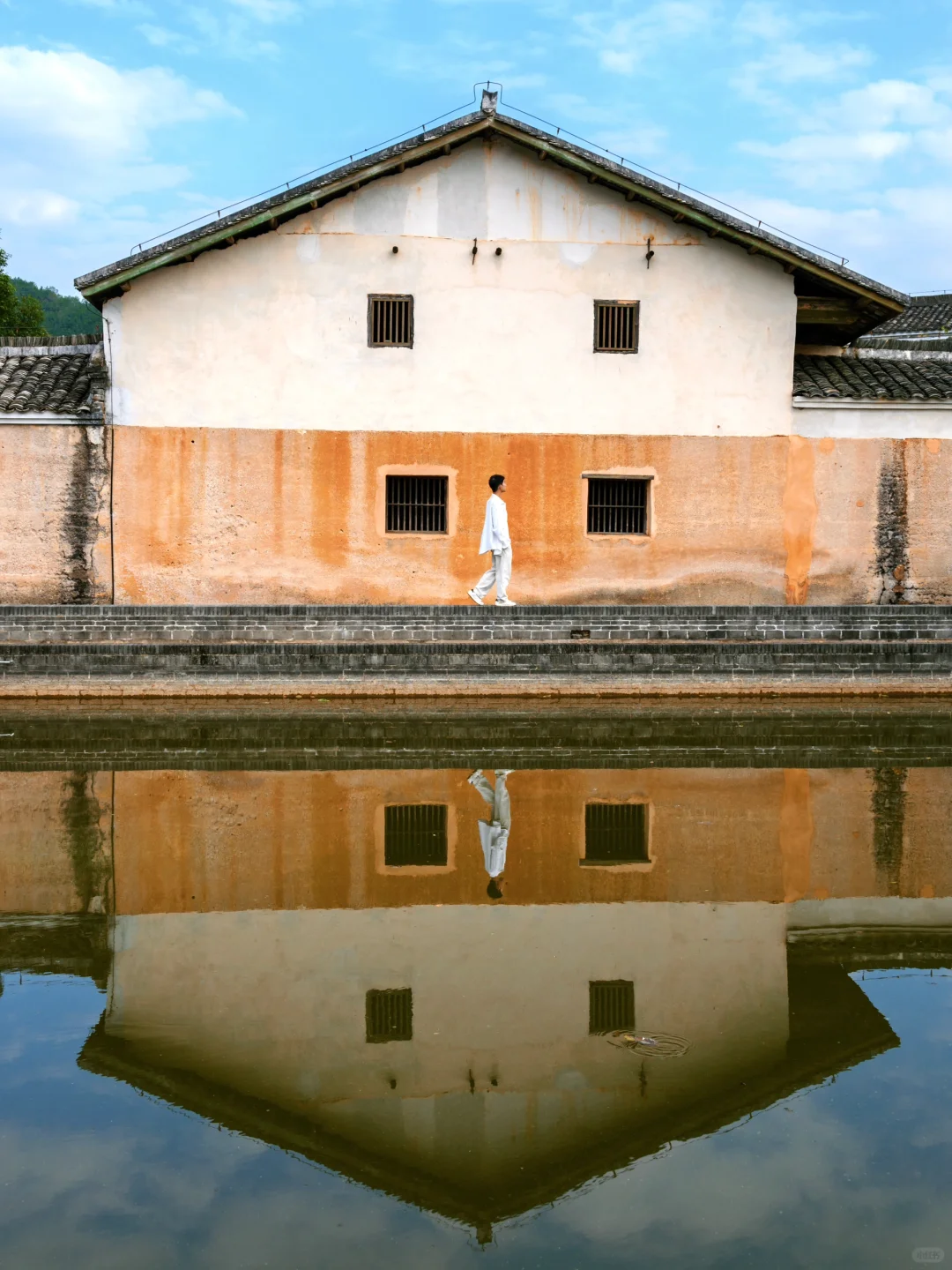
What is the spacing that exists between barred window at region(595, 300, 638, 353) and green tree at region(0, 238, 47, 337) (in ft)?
118

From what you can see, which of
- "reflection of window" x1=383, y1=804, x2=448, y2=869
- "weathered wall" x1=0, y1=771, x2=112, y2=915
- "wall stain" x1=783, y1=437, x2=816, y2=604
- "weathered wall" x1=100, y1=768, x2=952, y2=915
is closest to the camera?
"weathered wall" x1=0, y1=771, x2=112, y2=915

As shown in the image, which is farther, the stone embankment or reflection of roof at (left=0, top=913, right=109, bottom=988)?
the stone embankment

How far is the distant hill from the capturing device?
8700 centimetres

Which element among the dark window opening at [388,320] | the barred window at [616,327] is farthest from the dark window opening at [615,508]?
the dark window opening at [388,320]

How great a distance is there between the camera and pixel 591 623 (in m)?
14.4

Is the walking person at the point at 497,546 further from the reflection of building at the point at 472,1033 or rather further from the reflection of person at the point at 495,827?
the reflection of building at the point at 472,1033

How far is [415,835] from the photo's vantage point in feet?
28.1

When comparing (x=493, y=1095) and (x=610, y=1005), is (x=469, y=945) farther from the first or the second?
(x=493, y=1095)

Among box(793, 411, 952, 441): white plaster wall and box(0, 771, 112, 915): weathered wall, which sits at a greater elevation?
box(793, 411, 952, 441): white plaster wall

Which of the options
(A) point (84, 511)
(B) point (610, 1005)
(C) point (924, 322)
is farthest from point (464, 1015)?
(C) point (924, 322)

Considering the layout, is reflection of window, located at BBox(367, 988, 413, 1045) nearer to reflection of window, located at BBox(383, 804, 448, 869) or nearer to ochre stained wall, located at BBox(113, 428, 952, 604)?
reflection of window, located at BBox(383, 804, 448, 869)

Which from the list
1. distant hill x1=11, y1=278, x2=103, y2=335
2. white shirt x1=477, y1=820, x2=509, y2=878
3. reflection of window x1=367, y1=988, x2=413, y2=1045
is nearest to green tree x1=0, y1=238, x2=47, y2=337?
distant hill x1=11, y1=278, x2=103, y2=335

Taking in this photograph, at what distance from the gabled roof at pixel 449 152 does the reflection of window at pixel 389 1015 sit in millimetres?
12041

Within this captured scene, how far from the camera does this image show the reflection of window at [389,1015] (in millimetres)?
5496
